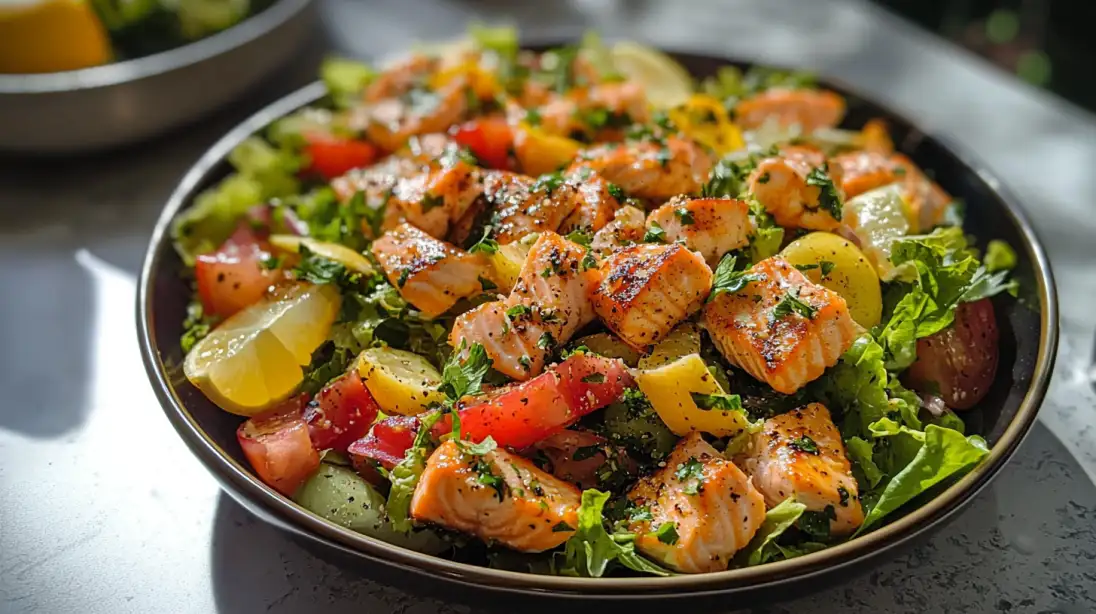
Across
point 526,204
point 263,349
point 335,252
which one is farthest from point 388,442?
point 526,204

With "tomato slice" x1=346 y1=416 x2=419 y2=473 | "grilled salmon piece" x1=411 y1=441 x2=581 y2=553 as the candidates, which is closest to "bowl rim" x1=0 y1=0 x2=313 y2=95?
"tomato slice" x1=346 y1=416 x2=419 y2=473

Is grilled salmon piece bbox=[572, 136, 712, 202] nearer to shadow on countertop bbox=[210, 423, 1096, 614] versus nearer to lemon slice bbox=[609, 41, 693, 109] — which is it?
lemon slice bbox=[609, 41, 693, 109]

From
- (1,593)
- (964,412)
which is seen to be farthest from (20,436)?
(964,412)

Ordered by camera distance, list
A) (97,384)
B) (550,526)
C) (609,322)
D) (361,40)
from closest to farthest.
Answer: (550,526) < (609,322) < (97,384) < (361,40)

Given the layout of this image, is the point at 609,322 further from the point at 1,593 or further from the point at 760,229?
the point at 1,593

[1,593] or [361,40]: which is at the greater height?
[361,40]

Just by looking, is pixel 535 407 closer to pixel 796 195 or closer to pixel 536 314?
pixel 536 314

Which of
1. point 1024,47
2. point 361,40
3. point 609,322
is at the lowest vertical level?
point 1024,47
